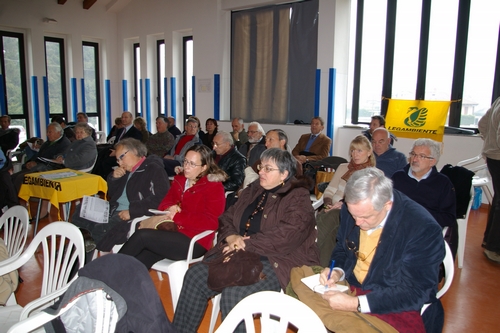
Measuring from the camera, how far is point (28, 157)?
19.6ft

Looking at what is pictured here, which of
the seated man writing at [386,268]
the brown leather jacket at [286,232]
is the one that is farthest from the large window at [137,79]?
the seated man writing at [386,268]

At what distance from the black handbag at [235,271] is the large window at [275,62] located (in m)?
5.06

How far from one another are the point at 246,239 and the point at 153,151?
4.37m

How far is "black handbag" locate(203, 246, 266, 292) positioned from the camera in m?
2.01

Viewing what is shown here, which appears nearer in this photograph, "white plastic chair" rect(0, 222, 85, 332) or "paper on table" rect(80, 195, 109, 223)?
"white plastic chair" rect(0, 222, 85, 332)

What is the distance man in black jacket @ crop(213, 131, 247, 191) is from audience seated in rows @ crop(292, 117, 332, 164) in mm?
1685

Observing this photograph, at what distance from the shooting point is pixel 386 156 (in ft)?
12.5

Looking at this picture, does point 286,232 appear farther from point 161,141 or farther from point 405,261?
point 161,141

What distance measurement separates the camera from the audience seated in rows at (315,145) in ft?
18.1

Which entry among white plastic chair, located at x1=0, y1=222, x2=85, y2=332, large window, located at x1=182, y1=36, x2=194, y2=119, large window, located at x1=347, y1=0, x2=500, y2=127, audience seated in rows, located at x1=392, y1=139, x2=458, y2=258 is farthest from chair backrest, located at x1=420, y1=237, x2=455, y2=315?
large window, located at x1=182, y1=36, x2=194, y2=119

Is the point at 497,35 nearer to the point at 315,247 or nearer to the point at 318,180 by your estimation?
the point at 318,180

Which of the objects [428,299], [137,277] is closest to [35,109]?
[137,277]

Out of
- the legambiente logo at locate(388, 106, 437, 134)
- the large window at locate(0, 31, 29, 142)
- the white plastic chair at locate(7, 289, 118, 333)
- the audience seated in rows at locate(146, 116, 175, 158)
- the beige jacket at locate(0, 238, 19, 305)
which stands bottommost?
the beige jacket at locate(0, 238, 19, 305)

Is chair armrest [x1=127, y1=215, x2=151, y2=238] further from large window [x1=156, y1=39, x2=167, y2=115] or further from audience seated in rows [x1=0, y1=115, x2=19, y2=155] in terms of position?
large window [x1=156, y1=39, x2=167, y2=115]
